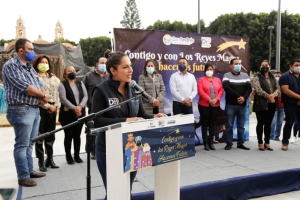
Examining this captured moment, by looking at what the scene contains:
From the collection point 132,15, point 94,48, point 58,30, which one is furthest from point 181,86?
point 58,30

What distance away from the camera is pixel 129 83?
2.40m

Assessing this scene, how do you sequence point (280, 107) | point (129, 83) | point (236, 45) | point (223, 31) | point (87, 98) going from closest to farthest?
point (129, 83)
point (87, 98)
point (236, 45)
point (280, 107)
point (223, 31)

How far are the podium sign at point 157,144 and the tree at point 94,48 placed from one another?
150ft

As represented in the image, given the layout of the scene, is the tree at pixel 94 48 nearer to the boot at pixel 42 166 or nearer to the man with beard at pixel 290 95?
the man with beard at pixel 290 95

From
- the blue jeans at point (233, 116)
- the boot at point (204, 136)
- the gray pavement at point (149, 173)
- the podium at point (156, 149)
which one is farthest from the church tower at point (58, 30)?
the podium at point (156, 149)

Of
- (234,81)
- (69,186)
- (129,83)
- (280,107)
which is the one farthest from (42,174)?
(280,107)

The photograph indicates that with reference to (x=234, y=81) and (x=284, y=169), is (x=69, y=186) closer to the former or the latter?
(x=284, y=169)

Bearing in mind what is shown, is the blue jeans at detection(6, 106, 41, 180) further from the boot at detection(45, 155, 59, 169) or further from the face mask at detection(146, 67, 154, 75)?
the face mask at detection(146, 67, 154, 75)

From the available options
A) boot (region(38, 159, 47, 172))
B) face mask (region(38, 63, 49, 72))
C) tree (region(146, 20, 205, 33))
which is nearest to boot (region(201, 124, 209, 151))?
boot (region(38, 159, 47, 172))

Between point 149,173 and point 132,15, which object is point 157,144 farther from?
point 132,15

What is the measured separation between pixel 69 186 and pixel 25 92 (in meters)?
1.22

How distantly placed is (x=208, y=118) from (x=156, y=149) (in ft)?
12.1

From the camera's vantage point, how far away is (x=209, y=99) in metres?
5.41

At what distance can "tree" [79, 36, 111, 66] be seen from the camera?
1851 inches
